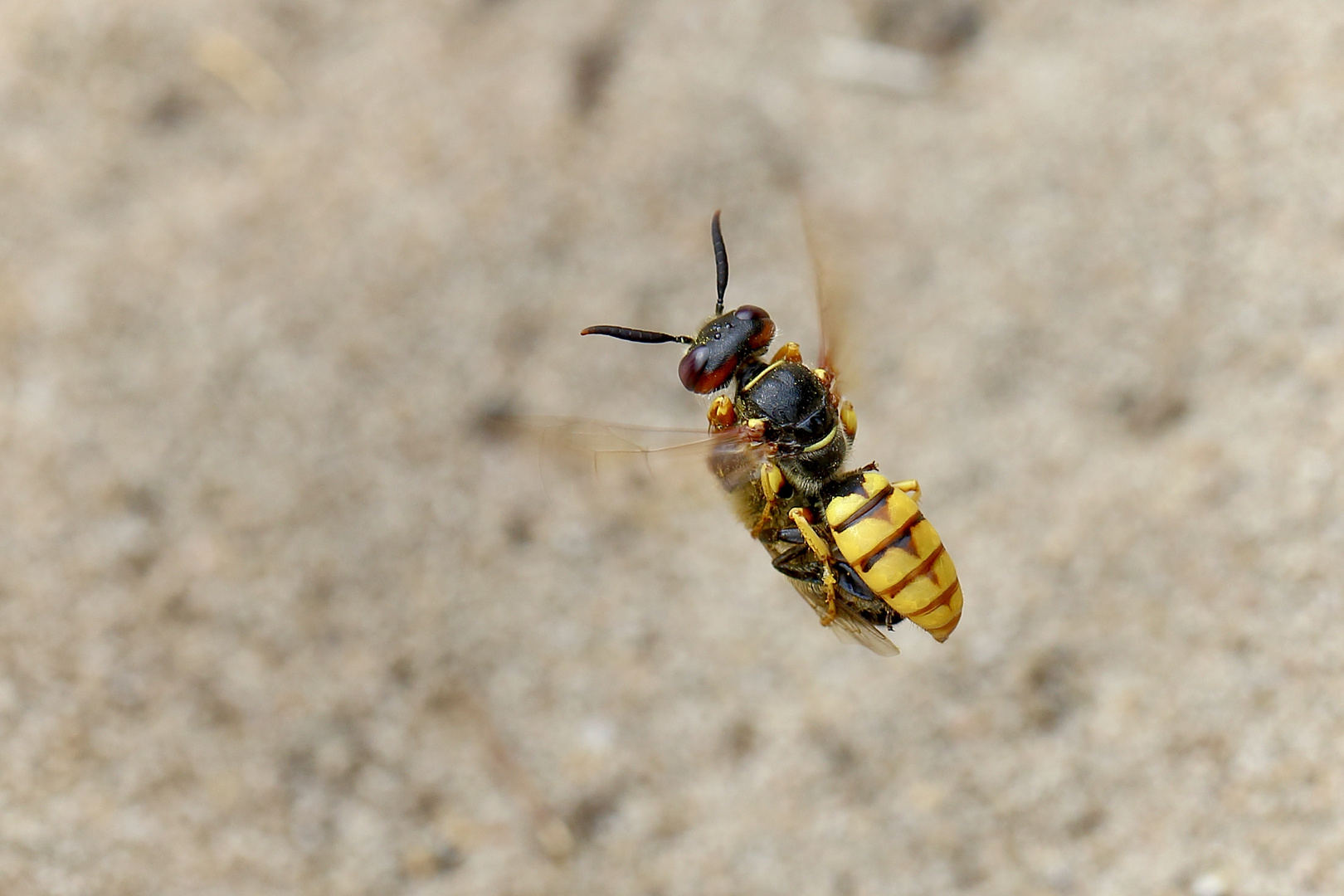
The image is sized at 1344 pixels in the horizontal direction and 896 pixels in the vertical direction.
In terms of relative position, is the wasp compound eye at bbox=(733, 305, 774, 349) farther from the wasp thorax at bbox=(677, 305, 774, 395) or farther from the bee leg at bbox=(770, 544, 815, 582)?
the bee leg at bbox=(770, 544, 815, 582)

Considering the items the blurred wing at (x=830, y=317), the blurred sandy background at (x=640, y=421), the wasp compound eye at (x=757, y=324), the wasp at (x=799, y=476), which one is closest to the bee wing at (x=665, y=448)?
the wasp at (x=799, y=476)

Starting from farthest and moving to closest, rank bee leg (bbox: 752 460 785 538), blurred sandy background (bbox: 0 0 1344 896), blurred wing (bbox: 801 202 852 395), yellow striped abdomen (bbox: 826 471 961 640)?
blurred sandy background (bbox: 0 0 1344 896)
blurred wing (bbox: 801 202 852 395)
bee leg (bbox: 752 460 785 538)
yellow striped abdomen (bbox: 826 471 961 640)

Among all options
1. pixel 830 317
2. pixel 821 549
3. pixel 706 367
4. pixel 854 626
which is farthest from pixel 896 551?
pixel 830 317

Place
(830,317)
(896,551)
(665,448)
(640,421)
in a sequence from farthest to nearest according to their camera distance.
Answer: (640,421) → (830,317) → (665,448) → (896,551)

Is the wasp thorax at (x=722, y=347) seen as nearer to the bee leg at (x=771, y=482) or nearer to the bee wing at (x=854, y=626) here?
the bee leg at (x=771, y=482)

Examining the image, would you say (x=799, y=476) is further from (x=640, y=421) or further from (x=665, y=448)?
(x=640, y=421)

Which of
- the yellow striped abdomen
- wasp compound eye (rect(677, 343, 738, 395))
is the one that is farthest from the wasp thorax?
the yellow striped abdomen
